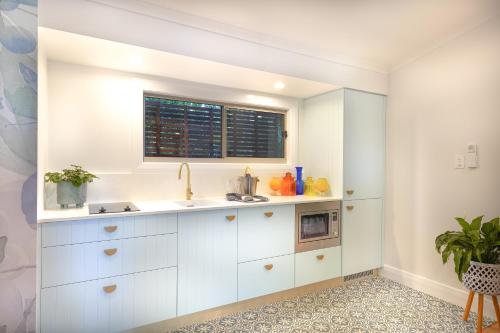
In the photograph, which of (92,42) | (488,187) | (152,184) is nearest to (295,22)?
(92,42)

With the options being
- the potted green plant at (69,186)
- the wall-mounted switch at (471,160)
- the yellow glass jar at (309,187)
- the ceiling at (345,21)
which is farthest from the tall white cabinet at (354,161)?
the potted green plant at (69,186)

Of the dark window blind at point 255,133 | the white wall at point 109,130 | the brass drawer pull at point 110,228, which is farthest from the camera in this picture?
the dark window blind at point 255,133

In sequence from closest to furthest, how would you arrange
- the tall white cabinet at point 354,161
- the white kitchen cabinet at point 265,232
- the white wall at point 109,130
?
the white wall at point 109,130, the white kitchen cabinet at point 265,232, the tall white cabinet at point 354,161

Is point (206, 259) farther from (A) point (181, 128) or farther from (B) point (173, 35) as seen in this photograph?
(B) point (173, 35)

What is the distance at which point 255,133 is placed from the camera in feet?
10.2

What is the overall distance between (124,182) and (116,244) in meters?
0.70

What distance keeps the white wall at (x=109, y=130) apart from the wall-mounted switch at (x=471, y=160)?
2.21 meters

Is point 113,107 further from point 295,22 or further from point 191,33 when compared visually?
point 295,22

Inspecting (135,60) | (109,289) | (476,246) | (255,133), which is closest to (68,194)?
(109,289)

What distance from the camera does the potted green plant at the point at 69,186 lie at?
1990 mm

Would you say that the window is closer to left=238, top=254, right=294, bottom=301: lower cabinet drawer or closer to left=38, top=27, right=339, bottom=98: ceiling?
left=38, top=27, right=339, bottom=98: ceiling

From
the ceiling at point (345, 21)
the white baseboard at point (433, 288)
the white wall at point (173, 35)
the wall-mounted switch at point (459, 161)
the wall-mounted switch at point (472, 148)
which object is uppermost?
the ceiling at point (345, 21)

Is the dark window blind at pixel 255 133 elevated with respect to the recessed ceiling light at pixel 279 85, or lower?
lower

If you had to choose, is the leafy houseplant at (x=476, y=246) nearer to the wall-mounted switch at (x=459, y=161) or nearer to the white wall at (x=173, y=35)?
the wall-mounted switch at (x=459, y=161)
